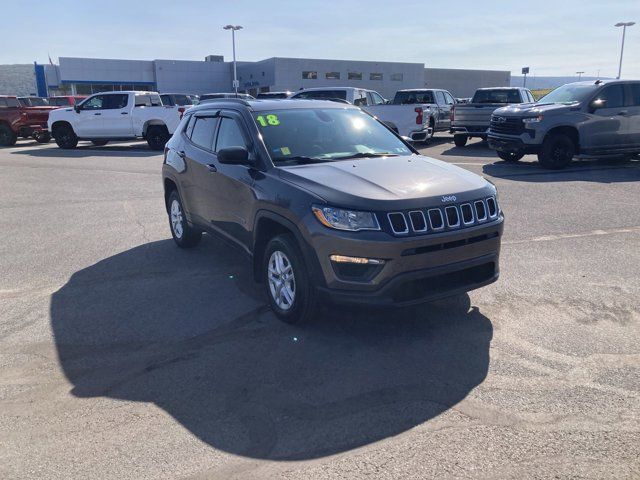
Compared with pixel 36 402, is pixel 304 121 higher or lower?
higher

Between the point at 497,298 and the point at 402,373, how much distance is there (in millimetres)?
1780

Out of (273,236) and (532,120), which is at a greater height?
(532,120)

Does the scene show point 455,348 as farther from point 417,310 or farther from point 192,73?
point 192,73

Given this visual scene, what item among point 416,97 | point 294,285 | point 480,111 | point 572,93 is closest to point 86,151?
point 416,97

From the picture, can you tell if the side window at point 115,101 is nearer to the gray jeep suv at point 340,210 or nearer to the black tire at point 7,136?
the black tire at point 7,136

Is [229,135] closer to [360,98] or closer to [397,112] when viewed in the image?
[397,112]

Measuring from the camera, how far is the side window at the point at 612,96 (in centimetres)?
1352

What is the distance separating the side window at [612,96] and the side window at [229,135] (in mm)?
10913

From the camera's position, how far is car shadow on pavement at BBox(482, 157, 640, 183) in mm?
12195

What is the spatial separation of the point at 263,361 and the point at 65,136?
780 inches

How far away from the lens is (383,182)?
4.38m

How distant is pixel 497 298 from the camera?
5.23 meters

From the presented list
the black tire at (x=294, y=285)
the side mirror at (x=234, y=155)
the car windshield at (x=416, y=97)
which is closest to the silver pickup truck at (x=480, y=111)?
the car windshield at (x=416, y=97)

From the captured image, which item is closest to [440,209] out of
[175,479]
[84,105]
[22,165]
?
[175,479]
